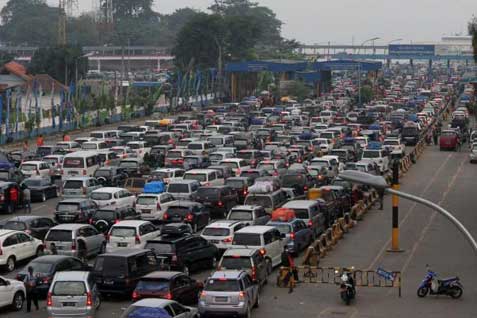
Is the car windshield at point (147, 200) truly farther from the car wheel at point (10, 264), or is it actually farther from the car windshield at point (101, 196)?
the car wheel at point (10, 264)

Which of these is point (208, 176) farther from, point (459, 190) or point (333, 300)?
point (333, 300)

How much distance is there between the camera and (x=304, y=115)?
320 ft

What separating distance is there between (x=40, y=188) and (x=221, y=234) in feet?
51.7

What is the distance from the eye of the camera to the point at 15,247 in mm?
32938

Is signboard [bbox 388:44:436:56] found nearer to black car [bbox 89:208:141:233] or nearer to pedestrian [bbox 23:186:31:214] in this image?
pedestrian [bbox 23:186:31:214]

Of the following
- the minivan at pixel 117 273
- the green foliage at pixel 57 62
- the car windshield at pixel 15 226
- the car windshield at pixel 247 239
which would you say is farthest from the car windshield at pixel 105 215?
the green foliage at pixel 57 62

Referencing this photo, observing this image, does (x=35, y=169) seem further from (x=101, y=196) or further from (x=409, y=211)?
(x=409, y=211)

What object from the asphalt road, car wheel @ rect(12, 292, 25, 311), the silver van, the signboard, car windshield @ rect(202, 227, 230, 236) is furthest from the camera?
the signboard

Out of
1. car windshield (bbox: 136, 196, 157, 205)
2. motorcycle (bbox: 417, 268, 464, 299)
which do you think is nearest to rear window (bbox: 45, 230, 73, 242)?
car windshield (bbox: 136, 196, 157, 205)

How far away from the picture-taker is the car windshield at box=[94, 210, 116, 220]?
38.2 m

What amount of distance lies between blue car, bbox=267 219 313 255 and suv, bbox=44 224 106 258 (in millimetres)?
5560

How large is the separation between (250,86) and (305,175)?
3707 inches

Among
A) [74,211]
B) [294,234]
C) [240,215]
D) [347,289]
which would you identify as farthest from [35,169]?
[347,289]

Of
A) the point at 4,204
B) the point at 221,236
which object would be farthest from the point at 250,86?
the point at 221,236
